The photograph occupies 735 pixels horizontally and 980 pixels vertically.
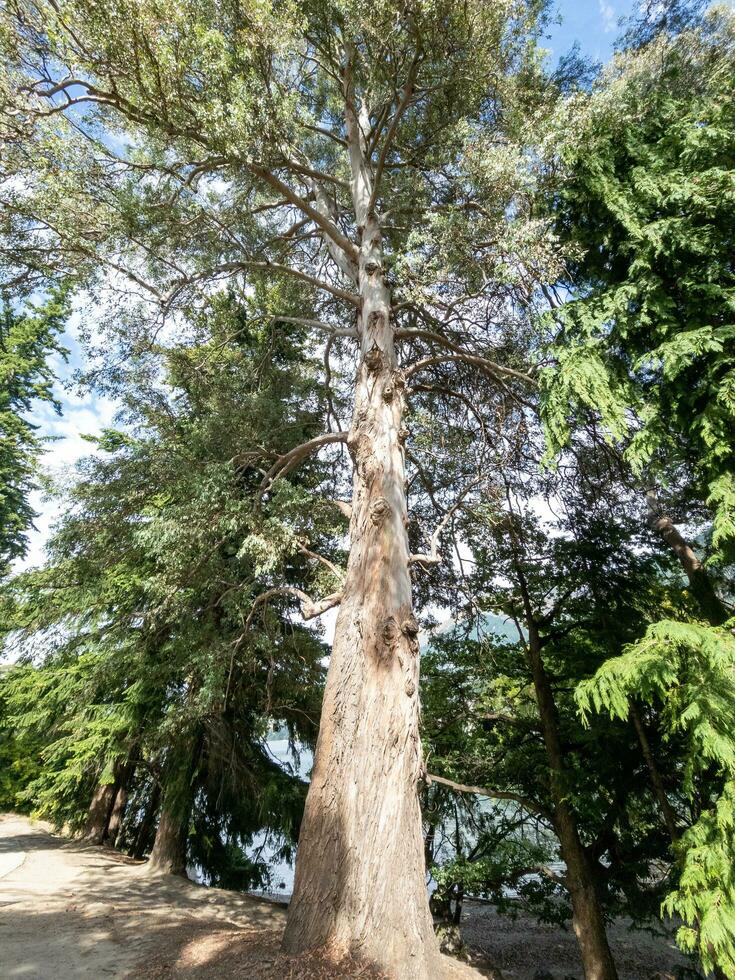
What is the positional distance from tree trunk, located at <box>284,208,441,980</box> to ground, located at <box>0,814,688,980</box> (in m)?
0.23

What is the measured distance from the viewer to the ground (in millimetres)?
3342

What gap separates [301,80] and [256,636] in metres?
8.82

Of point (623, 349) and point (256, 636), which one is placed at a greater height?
point (623, 349)

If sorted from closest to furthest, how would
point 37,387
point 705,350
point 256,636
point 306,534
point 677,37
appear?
point 705,350 < point 677,37 < point 256,636 < point 306,534 < point 37,387

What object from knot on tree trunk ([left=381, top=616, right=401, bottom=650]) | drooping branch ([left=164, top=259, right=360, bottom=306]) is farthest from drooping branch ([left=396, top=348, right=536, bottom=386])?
knot on tree trunk ([left=381, top=616, right=401, bottom=650])

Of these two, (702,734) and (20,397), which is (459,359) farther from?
(20,397)

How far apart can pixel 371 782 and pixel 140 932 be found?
3283 millimetres

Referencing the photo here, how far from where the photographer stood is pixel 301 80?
26.8ft

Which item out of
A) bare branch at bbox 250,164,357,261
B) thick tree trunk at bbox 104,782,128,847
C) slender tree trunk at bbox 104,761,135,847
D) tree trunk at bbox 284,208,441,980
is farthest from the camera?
thick tree trunk at bbox 104,782,128,847

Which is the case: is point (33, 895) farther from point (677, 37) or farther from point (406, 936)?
point (677, 37)

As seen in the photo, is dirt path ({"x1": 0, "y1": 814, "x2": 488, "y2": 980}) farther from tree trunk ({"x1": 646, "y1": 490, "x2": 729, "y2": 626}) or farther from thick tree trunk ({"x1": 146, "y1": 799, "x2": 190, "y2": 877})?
tree trunk ({"x1": 646, "y1": 490, "x2": 729, "y2": 626})

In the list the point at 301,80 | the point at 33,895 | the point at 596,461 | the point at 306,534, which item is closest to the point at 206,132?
the point at 301,80

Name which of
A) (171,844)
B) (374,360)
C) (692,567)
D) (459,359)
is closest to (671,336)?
(459,359)

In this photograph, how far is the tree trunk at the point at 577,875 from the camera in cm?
569
